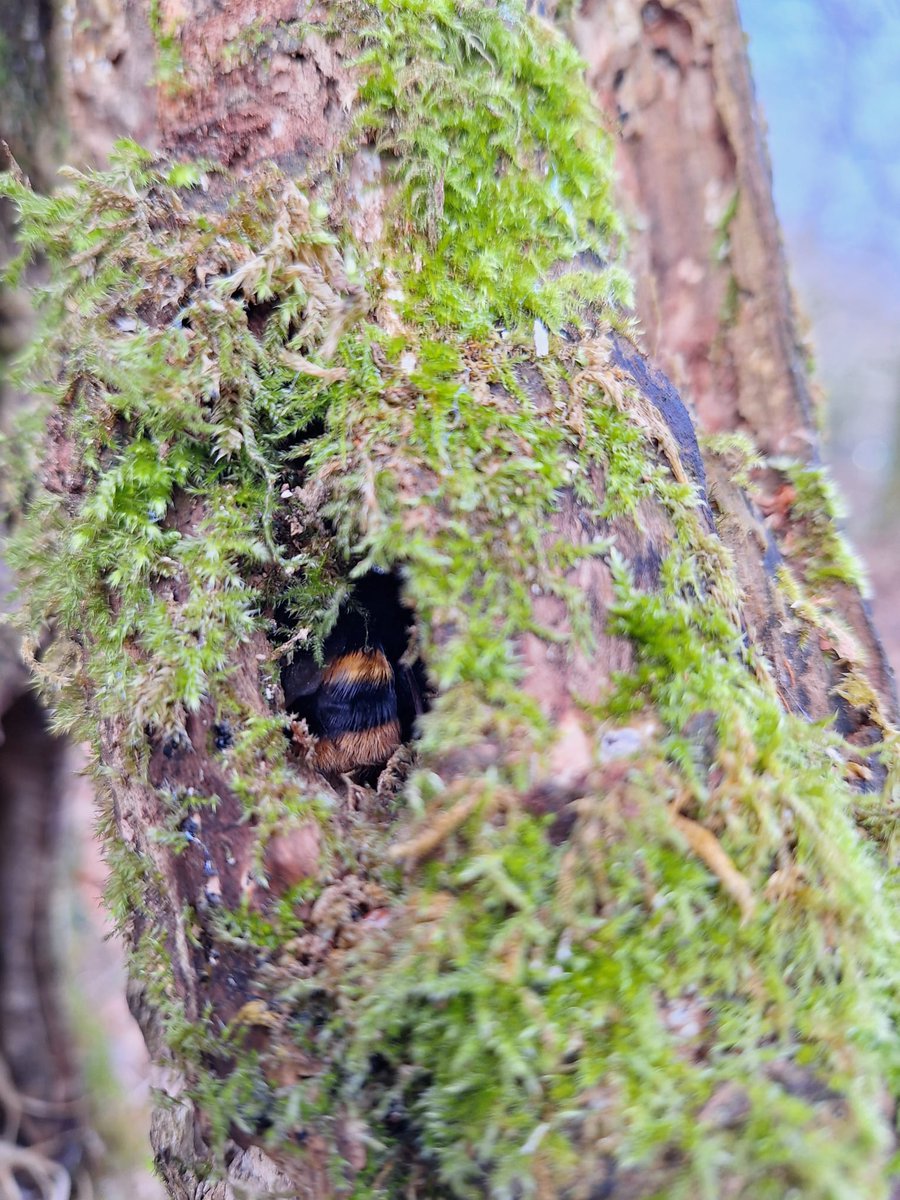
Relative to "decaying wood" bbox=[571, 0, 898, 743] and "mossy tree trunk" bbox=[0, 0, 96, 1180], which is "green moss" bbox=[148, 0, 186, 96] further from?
"mossy tree trunk" bbox=[0, 0, 96, 1180]

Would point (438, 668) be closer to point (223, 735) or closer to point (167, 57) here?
point (223, 735)

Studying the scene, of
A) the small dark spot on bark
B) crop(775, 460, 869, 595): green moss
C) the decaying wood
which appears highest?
the decaying wood

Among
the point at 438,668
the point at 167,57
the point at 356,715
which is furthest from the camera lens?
the point at 167,57

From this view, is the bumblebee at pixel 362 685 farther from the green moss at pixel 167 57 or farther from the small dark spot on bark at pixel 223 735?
the green moss at pixel 167 57

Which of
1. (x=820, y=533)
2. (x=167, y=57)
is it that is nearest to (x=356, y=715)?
(x=820, y=533)

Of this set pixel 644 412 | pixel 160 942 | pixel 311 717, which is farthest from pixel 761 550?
pixel 160 942


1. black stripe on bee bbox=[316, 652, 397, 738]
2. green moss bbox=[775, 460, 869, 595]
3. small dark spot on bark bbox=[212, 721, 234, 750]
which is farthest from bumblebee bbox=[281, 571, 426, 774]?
green moss bbox=[775, 460, 869, 595]

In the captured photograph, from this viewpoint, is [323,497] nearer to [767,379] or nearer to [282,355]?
[282,355]
